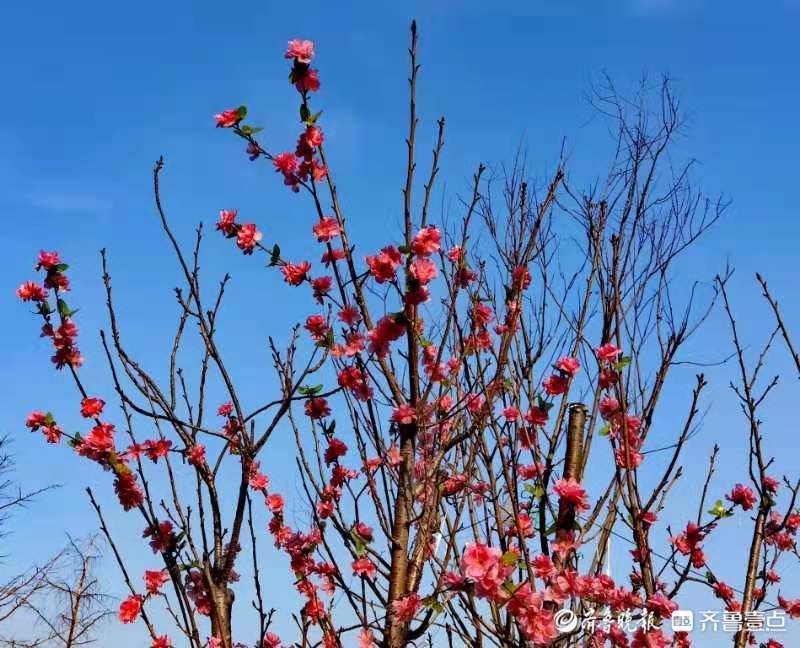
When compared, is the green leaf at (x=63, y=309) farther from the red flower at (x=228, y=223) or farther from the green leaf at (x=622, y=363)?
the green leaf at (x=622, y=363)

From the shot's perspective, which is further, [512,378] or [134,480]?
[512,378]

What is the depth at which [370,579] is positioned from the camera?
3.01 metres

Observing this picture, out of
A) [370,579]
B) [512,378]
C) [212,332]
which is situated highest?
[212,332]

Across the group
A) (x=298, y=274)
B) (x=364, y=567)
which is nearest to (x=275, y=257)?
(x=298, y=274)

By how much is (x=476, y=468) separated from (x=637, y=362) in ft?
2.80

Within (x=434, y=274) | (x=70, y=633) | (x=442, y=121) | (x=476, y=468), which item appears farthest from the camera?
(x=70, y=633)

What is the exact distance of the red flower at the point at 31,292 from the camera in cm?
350

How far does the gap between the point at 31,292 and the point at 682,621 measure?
295 cm

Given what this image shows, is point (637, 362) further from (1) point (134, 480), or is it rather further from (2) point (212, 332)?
(1) point (134, 480)

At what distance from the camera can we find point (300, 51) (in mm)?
3275

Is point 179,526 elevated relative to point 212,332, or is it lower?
lower

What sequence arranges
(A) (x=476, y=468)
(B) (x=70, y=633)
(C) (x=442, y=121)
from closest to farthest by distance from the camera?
1. (C) (x=442, y=121)
2. (A) (x=476, y=468)
3. (B) (x=70, y=633)

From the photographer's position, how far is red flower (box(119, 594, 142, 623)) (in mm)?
3309

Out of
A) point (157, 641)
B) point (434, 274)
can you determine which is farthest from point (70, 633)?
point (434, 274)
